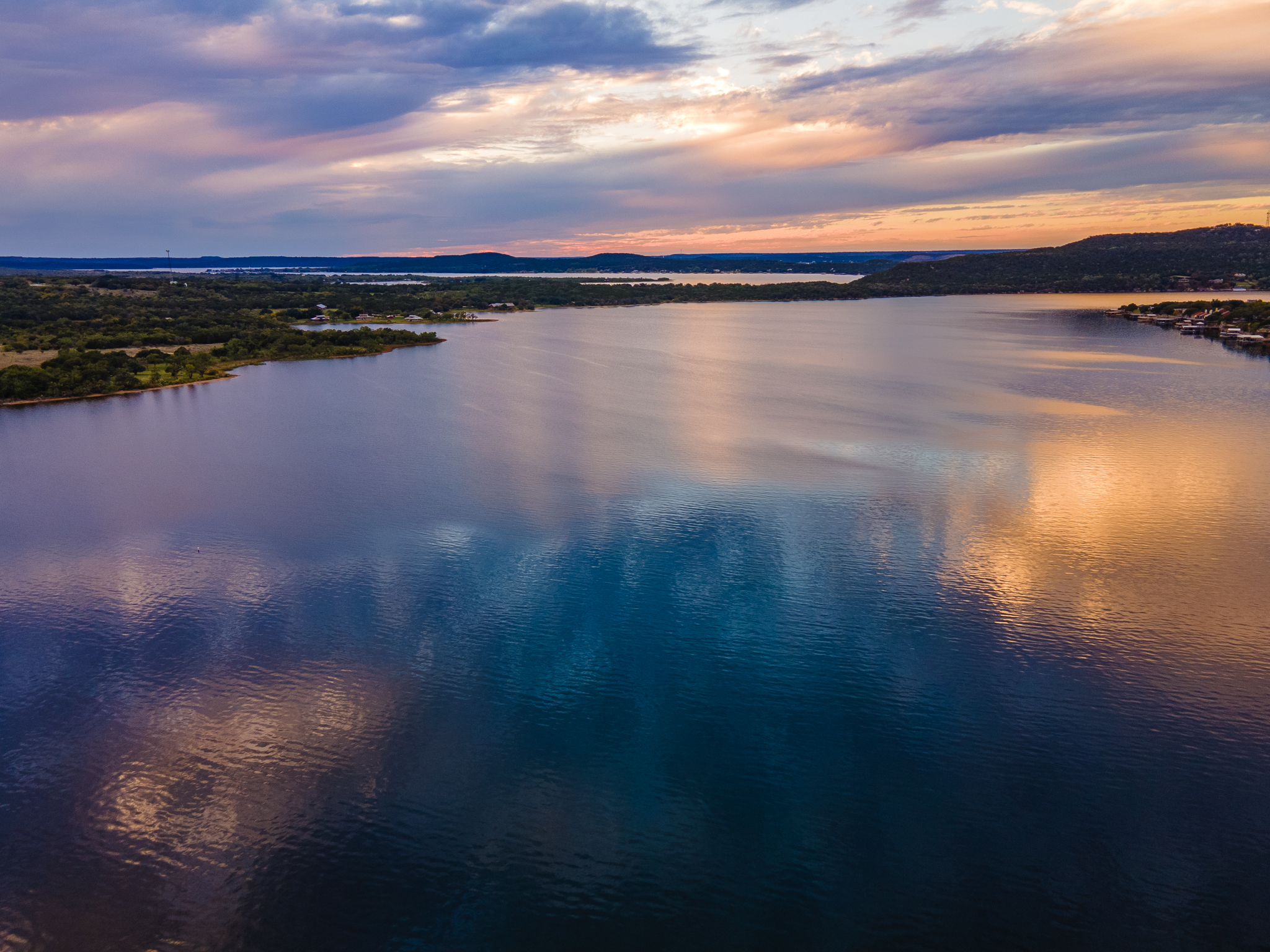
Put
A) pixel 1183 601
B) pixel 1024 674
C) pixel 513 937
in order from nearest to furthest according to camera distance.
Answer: pixel 513 937 < pixel 1024 674 < pixel 1183 601

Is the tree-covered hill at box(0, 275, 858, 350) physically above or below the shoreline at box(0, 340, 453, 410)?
above

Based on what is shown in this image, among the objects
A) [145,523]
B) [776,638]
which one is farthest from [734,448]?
[145,523]

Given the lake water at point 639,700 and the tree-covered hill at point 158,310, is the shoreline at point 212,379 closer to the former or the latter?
the tree-covered hill at point 158,310

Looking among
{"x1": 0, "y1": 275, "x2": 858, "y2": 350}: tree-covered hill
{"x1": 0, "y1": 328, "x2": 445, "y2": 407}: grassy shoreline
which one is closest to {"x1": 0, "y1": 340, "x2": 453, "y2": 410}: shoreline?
{"x1": 0, "y1": 328, "x2": 445, "y2": 407}: grassy shoreline

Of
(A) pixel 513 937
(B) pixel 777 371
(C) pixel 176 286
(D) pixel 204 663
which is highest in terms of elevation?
(C) pixel 176 286

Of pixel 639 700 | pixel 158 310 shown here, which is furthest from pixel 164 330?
pixel 639 700

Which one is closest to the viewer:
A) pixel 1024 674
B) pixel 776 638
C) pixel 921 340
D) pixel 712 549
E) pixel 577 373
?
pixel 1024 674

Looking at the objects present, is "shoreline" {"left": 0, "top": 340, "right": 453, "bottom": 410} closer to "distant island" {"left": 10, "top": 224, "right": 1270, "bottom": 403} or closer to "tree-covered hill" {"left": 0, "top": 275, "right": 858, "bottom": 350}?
"distant island" {"left": 10, "top": 224, "right": 1270, "bottom": 403}

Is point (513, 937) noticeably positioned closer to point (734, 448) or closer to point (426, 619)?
point (426, 619)
